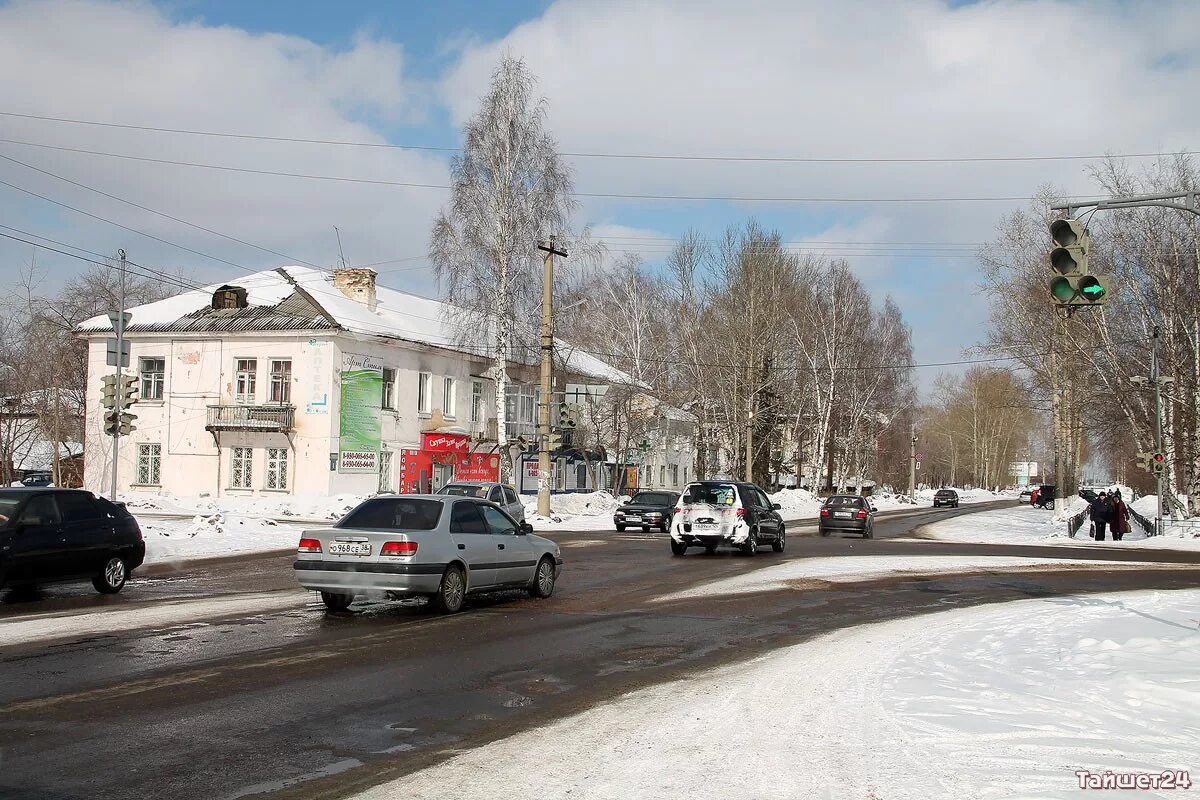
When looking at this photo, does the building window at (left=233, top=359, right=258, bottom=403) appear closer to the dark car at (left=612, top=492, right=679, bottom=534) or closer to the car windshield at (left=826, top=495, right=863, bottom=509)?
the dark car at (left=612, top=492, right=679, bottom=534)

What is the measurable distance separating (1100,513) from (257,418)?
33.6 metres

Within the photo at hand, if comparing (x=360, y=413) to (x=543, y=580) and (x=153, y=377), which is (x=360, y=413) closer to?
(x=153, y=377)

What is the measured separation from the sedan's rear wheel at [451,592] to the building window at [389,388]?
35.2 meters

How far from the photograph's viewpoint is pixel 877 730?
7457 millimetres

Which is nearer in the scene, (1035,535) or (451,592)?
(451,592)

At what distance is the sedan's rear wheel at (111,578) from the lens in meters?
15.4

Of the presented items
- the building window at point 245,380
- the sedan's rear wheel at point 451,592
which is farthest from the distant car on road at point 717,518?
the building window at point 245,380

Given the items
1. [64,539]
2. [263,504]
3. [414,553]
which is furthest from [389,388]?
[414,553]

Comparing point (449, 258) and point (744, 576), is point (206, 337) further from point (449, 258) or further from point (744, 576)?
point (744, 576)

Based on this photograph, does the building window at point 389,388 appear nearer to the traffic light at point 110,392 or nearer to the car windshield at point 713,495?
the traffic light at point 110,392

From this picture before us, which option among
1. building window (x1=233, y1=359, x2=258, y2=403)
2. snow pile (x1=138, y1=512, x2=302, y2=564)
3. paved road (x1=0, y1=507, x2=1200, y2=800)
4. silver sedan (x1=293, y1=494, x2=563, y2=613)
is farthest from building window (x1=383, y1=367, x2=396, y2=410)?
silver sedan (x1=293, y1=494, x2=563, y2=613)

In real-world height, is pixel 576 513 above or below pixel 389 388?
below

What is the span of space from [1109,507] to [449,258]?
26.8 metres

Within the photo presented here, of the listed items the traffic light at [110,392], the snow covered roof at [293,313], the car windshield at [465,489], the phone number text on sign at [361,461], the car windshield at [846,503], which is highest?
the snow covered roof at [293,313]
